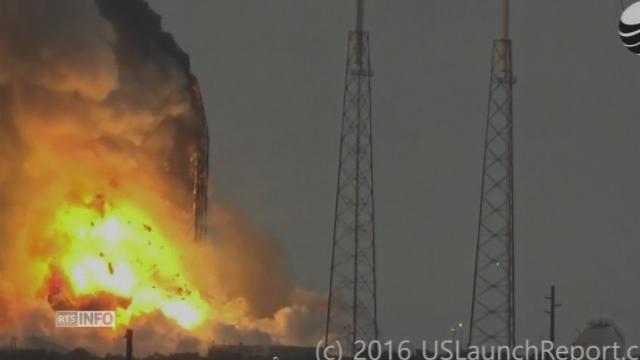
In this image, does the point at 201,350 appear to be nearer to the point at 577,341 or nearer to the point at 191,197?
the point at 191,197

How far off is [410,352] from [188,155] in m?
17.5

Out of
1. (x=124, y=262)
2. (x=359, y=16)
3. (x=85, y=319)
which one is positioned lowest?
(x=85, y=319)

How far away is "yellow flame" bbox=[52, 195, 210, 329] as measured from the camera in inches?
5896

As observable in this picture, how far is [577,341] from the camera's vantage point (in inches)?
5719

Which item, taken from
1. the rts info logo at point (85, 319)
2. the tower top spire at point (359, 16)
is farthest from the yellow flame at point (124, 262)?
the tower top spire at point (359, 16)

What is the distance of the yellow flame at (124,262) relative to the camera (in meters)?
150

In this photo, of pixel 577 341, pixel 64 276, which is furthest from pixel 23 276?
pixel 577 341

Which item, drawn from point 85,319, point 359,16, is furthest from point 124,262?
point 359,16

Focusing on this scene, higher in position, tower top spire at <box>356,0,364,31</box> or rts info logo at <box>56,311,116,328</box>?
tower top spire at <box>356,0,364,31</box>

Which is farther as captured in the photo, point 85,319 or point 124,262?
point 124,262

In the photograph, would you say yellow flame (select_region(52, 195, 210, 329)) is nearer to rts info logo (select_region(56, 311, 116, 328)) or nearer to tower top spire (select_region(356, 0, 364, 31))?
rts info logo (select_region(56, 311, 116, 328))

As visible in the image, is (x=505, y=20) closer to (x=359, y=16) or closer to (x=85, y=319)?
(x=359, y=16)

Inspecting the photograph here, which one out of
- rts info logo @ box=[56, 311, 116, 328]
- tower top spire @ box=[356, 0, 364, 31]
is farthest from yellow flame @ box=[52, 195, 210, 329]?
tower top spire @ box=[356, 0, 364, 31]

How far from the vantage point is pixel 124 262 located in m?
151
